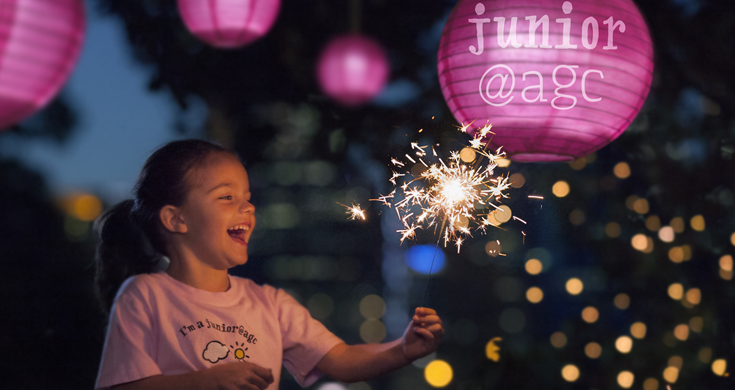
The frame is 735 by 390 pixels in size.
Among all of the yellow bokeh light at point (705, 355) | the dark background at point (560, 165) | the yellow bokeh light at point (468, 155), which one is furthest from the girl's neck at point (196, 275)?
the yellow bokeh light at point (705, 355)

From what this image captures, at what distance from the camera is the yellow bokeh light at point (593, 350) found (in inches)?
93.7

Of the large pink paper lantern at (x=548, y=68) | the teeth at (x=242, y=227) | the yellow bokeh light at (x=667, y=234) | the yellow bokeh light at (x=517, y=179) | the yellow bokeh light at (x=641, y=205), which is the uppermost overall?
the large pink paper lantern at (x=548, y=68)

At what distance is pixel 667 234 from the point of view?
94.5 inches

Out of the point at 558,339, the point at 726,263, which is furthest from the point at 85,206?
the point at 726,263

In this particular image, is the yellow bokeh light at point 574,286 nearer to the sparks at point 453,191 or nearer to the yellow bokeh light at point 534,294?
the yellow bokeh light at point 534,294

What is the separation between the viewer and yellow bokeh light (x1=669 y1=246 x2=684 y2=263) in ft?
7.93

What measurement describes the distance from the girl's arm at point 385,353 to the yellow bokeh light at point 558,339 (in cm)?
117

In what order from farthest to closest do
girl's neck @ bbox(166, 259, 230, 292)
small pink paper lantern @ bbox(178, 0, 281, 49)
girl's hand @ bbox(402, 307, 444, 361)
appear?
small pink paper lantern @ bbox(178, 0, 281, 49)
girl's neck @ bbox(166, 259, 230, 292)
girl's hand @ bbox(402, 307, 444, 361)

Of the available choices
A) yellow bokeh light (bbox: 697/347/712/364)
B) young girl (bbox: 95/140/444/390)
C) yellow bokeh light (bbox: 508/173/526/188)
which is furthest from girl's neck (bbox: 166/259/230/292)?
yellow bokeh light (bbox: 697/347/712/364)

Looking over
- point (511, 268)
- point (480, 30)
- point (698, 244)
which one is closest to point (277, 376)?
point (480, 30)

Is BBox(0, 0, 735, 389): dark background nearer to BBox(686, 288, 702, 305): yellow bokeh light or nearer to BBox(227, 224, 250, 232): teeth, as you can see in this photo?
BBox(686, 288, 702, 305): yellow bokeh light

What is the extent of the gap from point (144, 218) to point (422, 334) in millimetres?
745

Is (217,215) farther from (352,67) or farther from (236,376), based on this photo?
(352,67)

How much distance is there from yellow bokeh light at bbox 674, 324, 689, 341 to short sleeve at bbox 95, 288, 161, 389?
2044 millimetres
